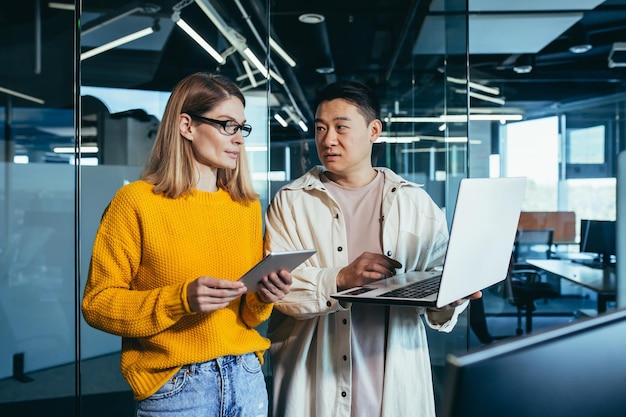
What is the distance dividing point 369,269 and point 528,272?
298 cm

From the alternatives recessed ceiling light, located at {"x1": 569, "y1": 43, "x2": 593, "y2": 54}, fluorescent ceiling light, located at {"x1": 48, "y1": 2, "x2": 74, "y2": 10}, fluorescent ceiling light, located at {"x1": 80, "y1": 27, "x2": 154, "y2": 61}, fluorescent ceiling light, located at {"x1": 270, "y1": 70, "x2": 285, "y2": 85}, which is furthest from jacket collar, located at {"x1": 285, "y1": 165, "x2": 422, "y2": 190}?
recessed ceiling light, located at {"x1": 569, "y1": 43, "x2": 593, "y2": 54}

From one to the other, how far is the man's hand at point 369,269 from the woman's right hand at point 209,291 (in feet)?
1.30

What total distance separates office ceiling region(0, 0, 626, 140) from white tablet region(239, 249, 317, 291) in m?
2.09

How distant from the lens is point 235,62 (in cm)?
335

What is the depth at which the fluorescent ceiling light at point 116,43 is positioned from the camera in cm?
302

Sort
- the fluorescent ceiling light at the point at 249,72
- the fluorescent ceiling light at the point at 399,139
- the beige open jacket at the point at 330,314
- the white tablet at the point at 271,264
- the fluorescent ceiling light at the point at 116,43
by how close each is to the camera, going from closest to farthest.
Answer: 1. the white tablet at the point at 271,264
2. the beige open jacket at the point at 330,314
3. the fluorescent ceiling light at the point at 116,43
4. the fluorescent ceiling light at the point at 249,72
5. the fluorescent ceiling light at the point at 399,139

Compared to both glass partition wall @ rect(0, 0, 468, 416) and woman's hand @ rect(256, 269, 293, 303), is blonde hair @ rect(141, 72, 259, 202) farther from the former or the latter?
glass partition wall @ rect(0, 0, 468, 416)

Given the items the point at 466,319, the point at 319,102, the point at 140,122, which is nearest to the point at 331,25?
the point at 140,122

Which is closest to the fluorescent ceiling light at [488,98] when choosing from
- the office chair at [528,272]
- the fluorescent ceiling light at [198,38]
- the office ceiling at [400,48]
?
the office ceiling at [400,48]

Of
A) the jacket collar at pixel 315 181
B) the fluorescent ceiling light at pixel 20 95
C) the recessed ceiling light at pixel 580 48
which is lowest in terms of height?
the jacket collar at pixel 315 181

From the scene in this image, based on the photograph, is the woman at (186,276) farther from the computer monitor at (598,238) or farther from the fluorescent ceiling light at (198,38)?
the computer monitor at (598,238)

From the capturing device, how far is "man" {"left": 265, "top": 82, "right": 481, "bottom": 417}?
180 centimetres

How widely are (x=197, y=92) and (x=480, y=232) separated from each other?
86 cm

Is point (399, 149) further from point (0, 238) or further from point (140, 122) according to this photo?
point (0, 238)
